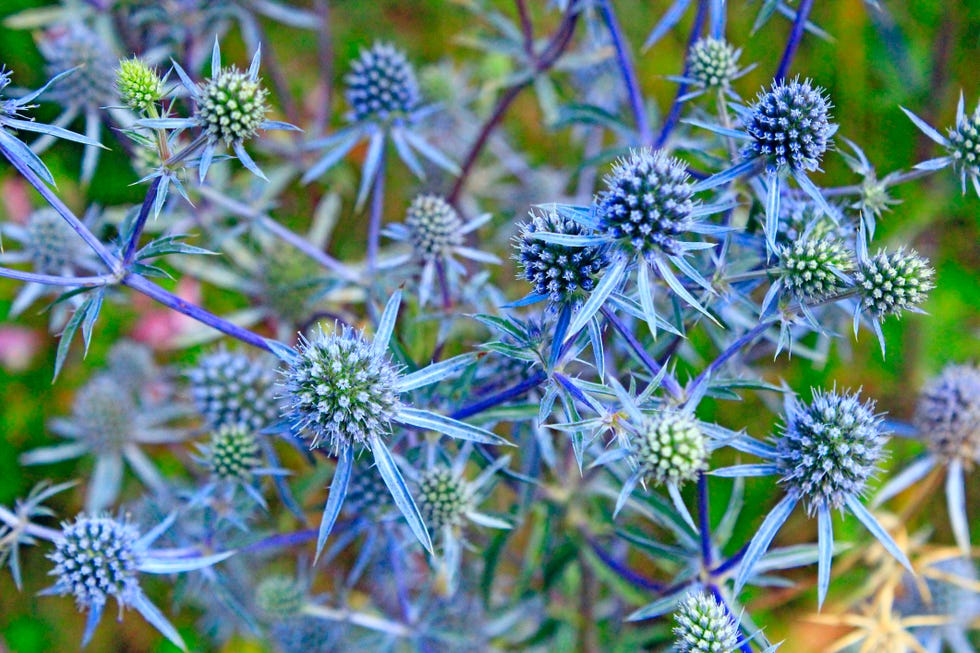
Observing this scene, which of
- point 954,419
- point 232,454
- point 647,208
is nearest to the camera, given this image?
point 647,208

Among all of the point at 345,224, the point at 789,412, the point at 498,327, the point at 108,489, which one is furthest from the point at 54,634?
the point at 789,412

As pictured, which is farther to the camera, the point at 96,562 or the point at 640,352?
the point at 96,562

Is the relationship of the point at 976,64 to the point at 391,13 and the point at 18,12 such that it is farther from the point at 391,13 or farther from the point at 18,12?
the point at 18,12

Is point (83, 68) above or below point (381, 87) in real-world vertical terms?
below

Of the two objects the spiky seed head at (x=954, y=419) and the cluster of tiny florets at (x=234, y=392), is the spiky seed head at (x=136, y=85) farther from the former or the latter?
the spiky seed head at (x=954, y=419)

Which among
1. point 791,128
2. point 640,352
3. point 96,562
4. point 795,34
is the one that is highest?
point 795,34

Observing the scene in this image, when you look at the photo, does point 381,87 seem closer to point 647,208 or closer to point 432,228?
point 432,228

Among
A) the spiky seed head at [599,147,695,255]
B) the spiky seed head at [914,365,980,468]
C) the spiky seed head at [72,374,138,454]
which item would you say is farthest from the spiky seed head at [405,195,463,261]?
the spiky seed head at [914,365,980,468]

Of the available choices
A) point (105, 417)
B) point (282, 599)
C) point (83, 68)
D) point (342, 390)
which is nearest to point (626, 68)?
point (342, 390)
